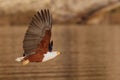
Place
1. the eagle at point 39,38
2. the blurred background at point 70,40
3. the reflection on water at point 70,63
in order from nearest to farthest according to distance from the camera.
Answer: the eagle at point 39,38 → the reflection on water at point 70,63 → the blurred background at point 70,40

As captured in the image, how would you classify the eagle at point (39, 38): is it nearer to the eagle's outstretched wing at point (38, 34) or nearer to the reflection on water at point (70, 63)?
the eagle's outstretched wing at point (38, 34)

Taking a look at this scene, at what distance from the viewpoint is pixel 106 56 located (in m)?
12.4

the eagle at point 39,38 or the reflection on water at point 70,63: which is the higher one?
the eagle at point 39,38

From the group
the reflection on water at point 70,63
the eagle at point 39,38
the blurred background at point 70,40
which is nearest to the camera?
the eagle at point 39,38

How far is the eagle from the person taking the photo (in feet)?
26.8

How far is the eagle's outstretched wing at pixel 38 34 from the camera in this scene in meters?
8.18

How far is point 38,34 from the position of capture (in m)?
8.20

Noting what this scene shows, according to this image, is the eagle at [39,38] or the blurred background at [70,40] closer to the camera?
the eagle at [39,38]

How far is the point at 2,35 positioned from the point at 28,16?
423cm

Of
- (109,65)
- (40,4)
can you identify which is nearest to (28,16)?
(40,4)

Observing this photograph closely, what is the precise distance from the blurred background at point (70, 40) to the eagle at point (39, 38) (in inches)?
30.7

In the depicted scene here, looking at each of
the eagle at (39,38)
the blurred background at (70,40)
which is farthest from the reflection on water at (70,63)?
the eagle at (39,38)

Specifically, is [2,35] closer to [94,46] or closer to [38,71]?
[94,46]

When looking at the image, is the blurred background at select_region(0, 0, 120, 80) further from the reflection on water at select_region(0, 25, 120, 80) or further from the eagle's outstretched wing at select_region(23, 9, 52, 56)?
the eagle's outstretched wing at select_region(23, 9, 52, 56)
